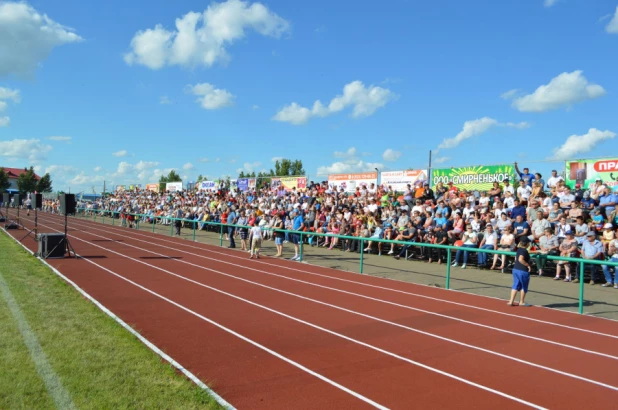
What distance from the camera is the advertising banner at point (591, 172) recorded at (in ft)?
51.9

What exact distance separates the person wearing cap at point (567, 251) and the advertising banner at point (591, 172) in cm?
366

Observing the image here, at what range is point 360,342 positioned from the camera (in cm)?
741

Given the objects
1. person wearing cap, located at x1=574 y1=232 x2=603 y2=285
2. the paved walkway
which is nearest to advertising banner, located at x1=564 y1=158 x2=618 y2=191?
person wearing cap, located at x1=574 y1=232 x2=603 y2=285

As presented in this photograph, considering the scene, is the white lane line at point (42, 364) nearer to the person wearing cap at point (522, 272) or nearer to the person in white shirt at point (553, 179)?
the person wearing cap at point (522, 272)

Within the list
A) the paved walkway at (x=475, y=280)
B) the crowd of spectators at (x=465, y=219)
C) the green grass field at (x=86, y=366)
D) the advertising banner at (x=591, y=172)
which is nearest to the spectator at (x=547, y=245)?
the crowd of spectators at (x=465, y=219)

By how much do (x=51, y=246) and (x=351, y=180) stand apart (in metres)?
15.0

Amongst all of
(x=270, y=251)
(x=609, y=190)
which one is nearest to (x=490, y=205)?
(x=609, y=190)

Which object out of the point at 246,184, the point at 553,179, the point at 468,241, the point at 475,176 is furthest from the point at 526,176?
the point at 246,184

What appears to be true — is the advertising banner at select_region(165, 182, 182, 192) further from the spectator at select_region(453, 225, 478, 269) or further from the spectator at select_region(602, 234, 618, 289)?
the spectator at select_region(602, 234, 618, 289)

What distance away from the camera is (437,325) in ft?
28.5

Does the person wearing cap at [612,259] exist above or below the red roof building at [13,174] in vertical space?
below

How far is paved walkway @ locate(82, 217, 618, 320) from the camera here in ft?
35.7

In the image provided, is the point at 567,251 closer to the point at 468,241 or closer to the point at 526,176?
the point at 468,241

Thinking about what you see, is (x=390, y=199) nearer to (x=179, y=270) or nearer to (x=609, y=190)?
(x=609, y=190)
